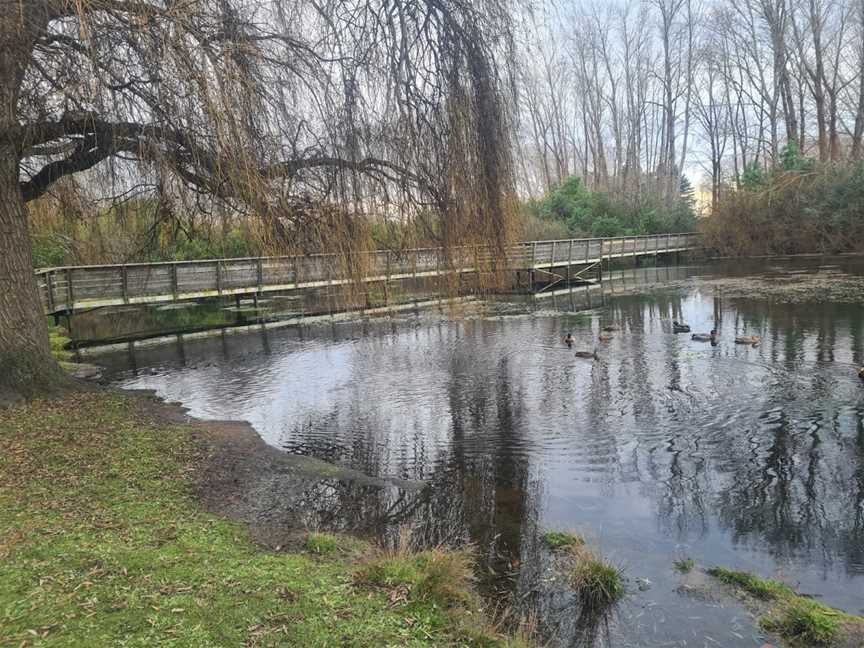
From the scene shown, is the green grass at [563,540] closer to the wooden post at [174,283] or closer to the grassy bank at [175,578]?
the grassy bank at [175,578]

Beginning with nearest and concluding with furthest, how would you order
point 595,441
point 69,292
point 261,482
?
point 261,482, point 595,441, point 69,292

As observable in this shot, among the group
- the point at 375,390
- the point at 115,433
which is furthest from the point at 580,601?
the point at 375,390

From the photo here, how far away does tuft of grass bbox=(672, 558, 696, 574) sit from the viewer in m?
4.29

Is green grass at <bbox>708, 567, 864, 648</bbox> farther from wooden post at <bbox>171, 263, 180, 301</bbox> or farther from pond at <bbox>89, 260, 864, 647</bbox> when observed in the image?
wooden post at <bbox>171, 263, 180, 301</bbox>

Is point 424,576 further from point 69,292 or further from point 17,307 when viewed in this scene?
point 69,292

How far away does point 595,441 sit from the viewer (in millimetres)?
7227

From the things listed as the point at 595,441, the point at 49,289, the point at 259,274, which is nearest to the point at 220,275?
the point at 259,274

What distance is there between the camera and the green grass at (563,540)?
4574mm

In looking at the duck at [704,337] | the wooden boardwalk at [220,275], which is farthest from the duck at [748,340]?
the wooden boardwalk at [220,275]

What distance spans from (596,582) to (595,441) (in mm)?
3380

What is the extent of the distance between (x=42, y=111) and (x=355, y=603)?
5240 mm

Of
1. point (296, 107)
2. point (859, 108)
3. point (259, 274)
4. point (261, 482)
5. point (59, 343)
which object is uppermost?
point (859, 108)

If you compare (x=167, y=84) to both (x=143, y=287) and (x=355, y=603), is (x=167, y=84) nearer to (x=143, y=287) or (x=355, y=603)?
(x=355, y=603)

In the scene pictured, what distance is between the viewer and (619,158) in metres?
45.2
